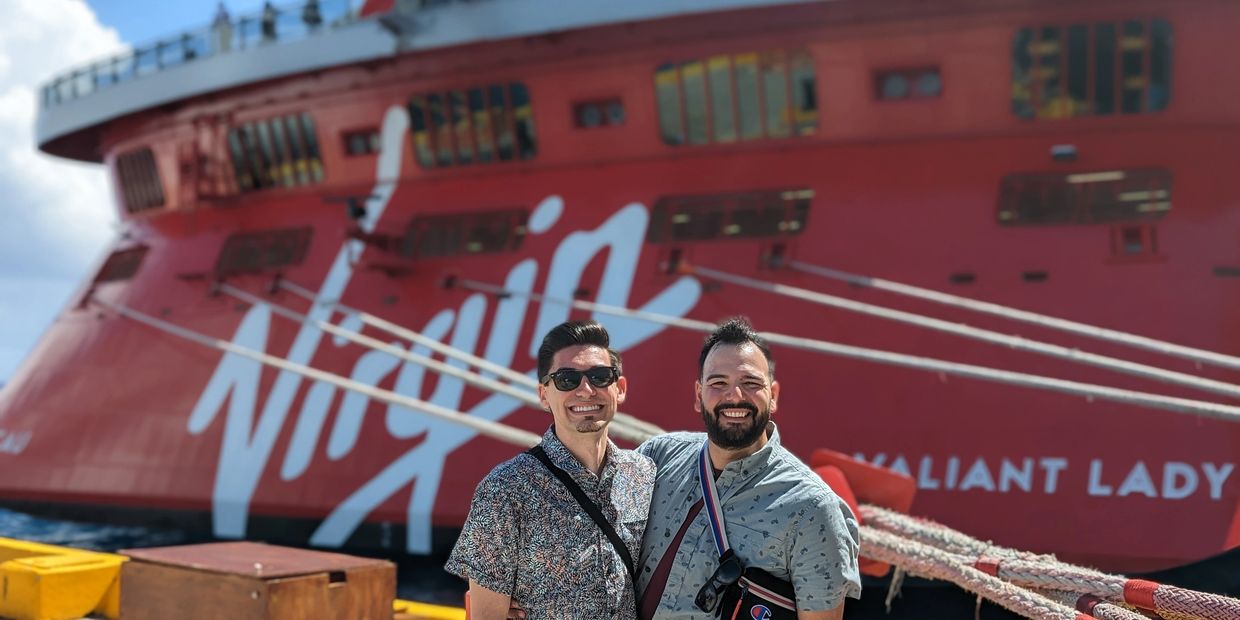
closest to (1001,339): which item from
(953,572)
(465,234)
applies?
(953,572)

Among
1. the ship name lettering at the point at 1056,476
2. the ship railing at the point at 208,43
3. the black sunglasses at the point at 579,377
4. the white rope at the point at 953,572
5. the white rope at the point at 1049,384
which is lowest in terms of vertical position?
the ship name lettering at the point at 1056,476

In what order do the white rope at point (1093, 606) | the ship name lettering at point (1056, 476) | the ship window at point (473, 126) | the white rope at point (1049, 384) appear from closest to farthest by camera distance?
the white rope at point (1093, 606) → the white rope at point (1049, 384) → the ship name lettering at point (1056, 476) → the ship window at point (473, 126)

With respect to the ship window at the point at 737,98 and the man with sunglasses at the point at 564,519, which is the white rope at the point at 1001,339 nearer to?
the ship window at the point at 737,98

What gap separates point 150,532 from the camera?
1515 centimetres

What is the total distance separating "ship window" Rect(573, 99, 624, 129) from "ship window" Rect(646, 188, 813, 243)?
3.69 ft

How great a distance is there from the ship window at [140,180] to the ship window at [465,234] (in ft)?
19.1

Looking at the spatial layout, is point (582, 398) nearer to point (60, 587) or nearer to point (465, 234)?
point (60, 587)

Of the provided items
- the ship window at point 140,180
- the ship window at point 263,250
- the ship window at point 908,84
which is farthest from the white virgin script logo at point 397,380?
the ship window at point 140,180

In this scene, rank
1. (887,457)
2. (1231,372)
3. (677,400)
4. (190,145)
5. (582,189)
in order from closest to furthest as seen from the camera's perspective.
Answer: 1. (1231,372)
2. (887,457)
3. (677,400)
4. (582,189)
5. (190,145)

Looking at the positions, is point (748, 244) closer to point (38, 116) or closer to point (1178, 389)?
point (1178, 389)

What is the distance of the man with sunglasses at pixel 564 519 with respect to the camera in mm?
3611

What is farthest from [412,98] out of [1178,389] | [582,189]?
[1178,389]

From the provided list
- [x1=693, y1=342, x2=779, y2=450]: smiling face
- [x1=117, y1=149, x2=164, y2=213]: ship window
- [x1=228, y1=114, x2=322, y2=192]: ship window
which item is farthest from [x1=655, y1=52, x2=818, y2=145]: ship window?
[x1=117, y1=149, x2=164, y2=213]: ship window

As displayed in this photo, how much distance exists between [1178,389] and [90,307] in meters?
14.6
